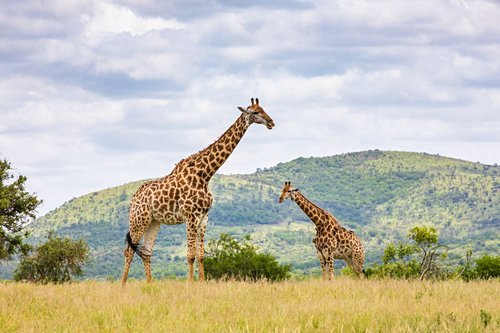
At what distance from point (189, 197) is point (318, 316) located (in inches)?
309

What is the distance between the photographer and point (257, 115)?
70.6ft

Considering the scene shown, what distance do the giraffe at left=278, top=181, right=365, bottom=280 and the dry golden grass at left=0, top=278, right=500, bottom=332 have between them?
4.62 m

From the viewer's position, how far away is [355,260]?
25469 mm

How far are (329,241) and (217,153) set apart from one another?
16.7 ft

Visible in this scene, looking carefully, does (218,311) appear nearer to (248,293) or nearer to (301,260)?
(248,293)

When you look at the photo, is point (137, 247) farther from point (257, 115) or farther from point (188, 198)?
point (257, 115)

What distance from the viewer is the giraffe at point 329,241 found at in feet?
81.3

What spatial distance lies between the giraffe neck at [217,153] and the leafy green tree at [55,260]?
3324cm

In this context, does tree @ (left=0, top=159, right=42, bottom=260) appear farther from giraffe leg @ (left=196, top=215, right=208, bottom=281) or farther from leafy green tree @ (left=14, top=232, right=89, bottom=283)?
giraffe leg @ (left=196, top=215, right=208, bottom=281)

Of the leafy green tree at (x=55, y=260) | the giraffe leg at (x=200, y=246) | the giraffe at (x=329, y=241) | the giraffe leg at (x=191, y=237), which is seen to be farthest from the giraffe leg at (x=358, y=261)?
the leafy green tree at (x=55, y=260)

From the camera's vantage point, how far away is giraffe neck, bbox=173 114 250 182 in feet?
71.1

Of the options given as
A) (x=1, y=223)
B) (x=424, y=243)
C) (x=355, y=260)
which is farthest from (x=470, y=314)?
(x=1, y=223)

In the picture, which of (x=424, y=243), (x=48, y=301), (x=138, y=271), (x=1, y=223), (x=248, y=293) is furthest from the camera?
(x=138, y=271)

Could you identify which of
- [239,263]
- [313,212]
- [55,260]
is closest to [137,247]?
[313,212]
